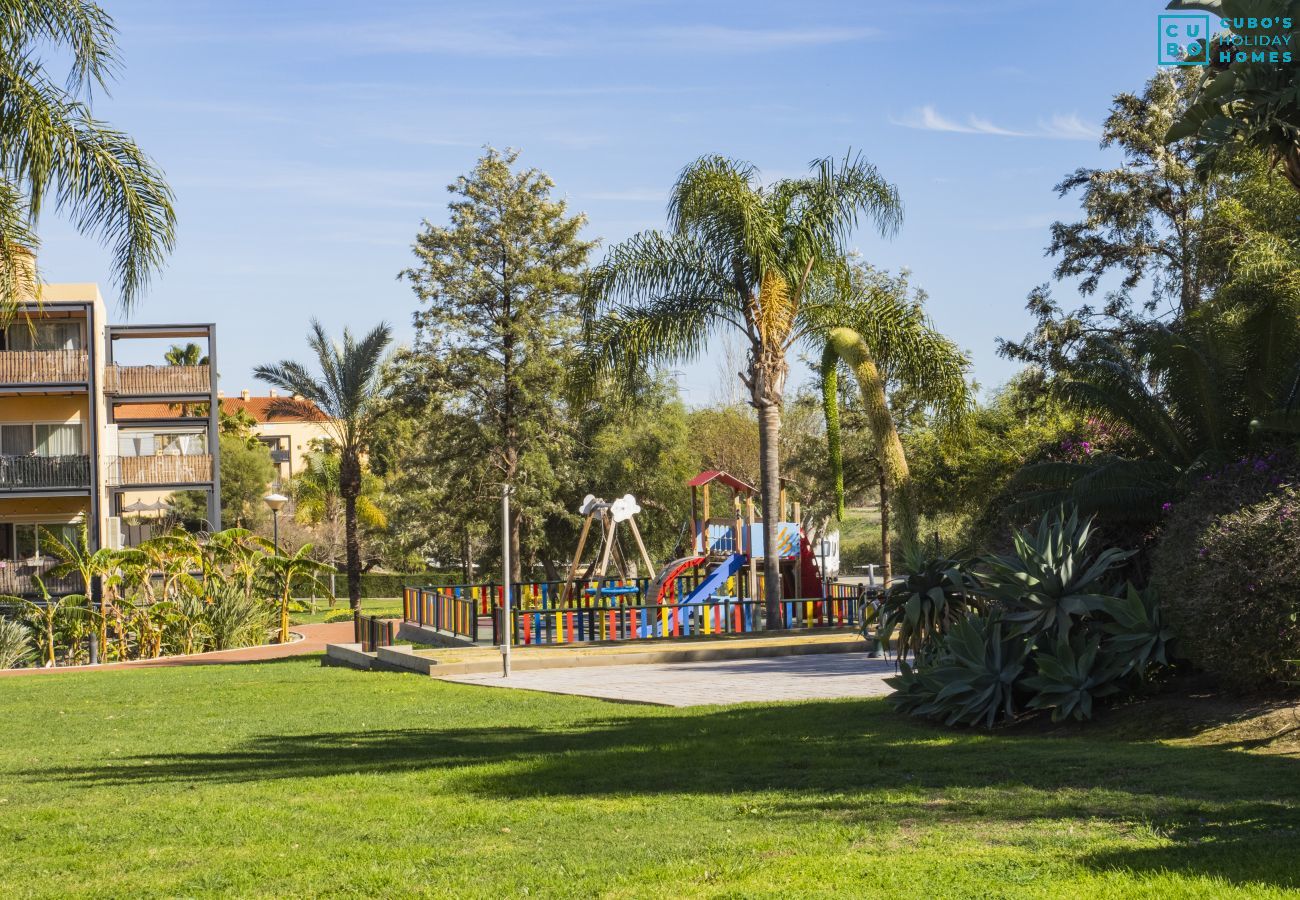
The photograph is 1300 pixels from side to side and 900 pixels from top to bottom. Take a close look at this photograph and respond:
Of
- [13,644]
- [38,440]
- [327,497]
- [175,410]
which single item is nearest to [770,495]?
[13,644]

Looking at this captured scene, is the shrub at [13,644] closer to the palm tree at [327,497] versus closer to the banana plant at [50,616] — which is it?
the banana plant at [50,616]

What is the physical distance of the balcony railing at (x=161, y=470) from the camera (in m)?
40.5

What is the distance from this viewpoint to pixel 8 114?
42.0 feet

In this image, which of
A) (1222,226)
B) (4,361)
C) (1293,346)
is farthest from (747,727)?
(4,361)

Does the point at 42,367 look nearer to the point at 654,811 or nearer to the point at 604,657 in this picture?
the point at 604,657

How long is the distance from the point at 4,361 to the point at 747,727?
113 feet

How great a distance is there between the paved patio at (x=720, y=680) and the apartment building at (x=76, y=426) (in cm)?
2482

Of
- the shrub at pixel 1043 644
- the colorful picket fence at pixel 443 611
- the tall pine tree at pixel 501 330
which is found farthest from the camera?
the tall pine tree at pixel 501 330

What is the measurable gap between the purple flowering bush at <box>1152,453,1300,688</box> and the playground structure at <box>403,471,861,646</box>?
40.0 ft

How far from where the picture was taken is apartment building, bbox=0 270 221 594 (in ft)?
128

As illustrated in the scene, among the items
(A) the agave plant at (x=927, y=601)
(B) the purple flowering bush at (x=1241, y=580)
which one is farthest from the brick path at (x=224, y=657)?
(B) the purple flowering bush at (x=1241, y=580)

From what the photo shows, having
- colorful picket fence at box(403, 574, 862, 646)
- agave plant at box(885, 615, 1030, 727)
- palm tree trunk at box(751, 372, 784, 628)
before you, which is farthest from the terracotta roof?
agave plant at box(885, 615, 1030, 727)

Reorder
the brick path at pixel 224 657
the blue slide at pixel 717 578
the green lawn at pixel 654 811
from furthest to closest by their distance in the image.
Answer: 1. the blue slide at pixel 717 578
2. the brick path at pixel 224 657
3. the green lawn at pixel 654 811

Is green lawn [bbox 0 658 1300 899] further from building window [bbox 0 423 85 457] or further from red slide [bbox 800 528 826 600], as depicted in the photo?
building window [bbox 0 423 85 457]
